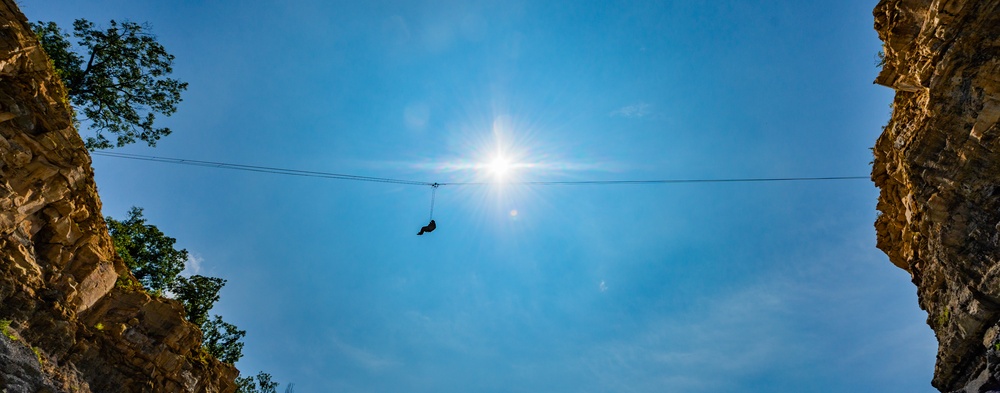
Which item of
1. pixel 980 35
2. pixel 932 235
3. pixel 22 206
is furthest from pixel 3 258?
pixel 932 235

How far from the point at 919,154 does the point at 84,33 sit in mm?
36108

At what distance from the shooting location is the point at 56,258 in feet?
51.3

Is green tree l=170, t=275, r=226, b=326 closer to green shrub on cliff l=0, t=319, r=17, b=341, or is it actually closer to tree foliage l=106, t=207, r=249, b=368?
tree foliage l=106, t=207, r=249, b=368

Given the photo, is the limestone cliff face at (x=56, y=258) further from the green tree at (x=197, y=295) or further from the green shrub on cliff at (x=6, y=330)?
the green tree at (x=197, y=295)

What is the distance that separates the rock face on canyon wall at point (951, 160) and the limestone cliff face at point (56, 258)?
2947 centimetres

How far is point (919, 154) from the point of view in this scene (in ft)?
54.2

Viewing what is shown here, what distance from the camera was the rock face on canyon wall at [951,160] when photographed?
45.6 feet

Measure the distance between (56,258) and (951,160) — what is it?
31.2m

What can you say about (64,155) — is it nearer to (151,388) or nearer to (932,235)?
(151,388)

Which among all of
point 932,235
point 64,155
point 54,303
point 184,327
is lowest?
point 54,303

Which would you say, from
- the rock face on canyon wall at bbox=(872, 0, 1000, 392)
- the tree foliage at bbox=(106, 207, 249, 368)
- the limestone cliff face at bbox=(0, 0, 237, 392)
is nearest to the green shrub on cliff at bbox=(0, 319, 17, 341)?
the limestone cliff face at bbox=(0, 0, 237, 392)

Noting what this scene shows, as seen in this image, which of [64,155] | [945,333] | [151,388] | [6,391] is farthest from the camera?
[151,388]

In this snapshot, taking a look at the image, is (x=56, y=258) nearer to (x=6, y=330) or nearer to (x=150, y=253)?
(x=6, y=330)

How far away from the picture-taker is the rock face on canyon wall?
13.9 meters
